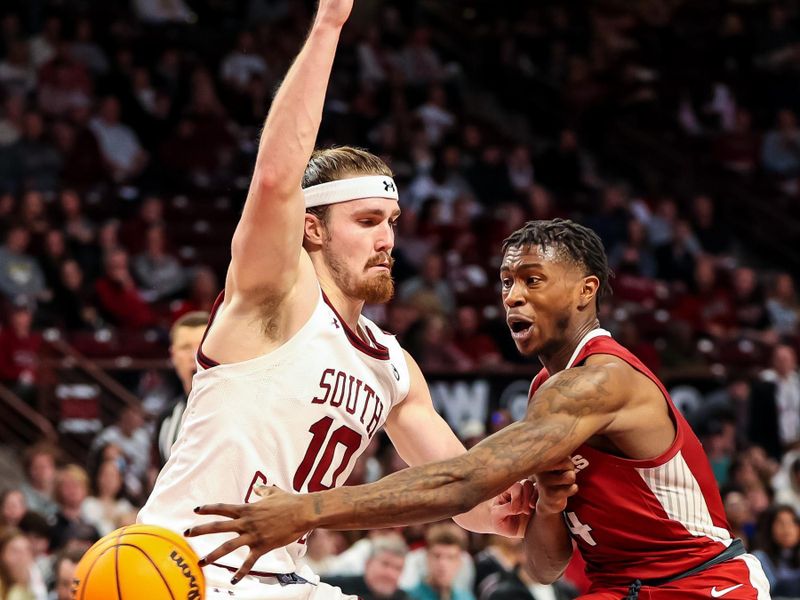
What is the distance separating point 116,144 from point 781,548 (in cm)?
902

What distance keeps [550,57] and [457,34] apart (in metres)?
1.61

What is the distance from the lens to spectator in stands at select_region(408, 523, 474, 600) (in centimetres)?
877

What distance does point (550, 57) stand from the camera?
A: 70.2 ft

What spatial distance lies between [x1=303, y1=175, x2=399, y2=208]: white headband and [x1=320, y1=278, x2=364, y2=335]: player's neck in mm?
294

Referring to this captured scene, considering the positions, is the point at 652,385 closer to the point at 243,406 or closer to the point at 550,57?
the point at 243,406

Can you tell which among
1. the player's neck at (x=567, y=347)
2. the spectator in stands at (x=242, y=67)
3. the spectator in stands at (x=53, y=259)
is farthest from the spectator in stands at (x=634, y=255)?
the player's neck at (x=567, y=347)

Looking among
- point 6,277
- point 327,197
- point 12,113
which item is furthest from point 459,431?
point 327,197

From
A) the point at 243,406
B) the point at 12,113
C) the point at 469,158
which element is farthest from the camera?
the point at 469,158

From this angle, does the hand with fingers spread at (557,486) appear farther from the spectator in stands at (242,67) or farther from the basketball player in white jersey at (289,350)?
the spectator in stands at (242,67)

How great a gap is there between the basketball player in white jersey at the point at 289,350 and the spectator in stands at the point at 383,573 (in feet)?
13.2

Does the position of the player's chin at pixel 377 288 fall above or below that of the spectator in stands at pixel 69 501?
above

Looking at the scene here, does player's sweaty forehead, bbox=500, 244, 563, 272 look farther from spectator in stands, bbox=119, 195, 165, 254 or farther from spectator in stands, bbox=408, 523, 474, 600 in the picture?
spectator in stands, bbox=119, 195, 165, 254

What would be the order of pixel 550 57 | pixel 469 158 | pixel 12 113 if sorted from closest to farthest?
pixel 12 113
pixel 469 158
pixel 550 57

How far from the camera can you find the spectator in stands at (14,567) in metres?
8.38
